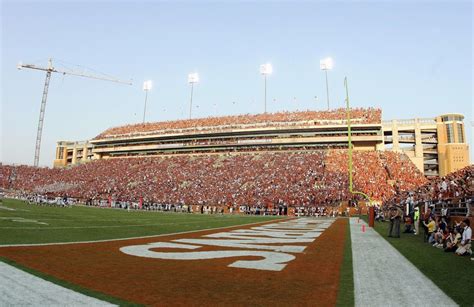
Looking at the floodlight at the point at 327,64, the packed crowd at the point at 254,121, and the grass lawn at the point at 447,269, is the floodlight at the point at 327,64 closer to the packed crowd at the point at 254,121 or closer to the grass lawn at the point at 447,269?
the packed crowd at the point at 254,121

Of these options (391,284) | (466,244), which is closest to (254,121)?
(466,244)

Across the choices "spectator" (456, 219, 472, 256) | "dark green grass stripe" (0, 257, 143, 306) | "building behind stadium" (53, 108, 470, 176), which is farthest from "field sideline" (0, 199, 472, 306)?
"building behind stadium" (53, 108, 470, 176)

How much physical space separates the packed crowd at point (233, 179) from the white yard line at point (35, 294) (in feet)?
112

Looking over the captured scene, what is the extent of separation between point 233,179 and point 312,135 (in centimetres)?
1758

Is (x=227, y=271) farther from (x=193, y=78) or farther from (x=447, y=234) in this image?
(x=193, y=78)

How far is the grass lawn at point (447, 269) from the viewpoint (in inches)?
221

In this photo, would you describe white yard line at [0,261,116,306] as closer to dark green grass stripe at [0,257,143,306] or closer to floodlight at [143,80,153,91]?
dark green grass stripe at [0,257,143,306]

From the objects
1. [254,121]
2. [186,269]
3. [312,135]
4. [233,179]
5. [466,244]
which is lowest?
[186,269]

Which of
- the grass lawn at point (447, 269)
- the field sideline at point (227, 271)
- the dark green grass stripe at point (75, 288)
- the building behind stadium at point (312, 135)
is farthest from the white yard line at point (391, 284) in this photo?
the building behind stadium at point (312, 135)

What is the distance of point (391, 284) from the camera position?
609 centimetres

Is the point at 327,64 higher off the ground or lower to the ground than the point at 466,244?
higher

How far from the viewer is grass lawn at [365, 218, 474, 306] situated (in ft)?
18.5

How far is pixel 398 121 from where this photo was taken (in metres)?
62.2

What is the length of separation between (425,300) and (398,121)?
63.4 meters
